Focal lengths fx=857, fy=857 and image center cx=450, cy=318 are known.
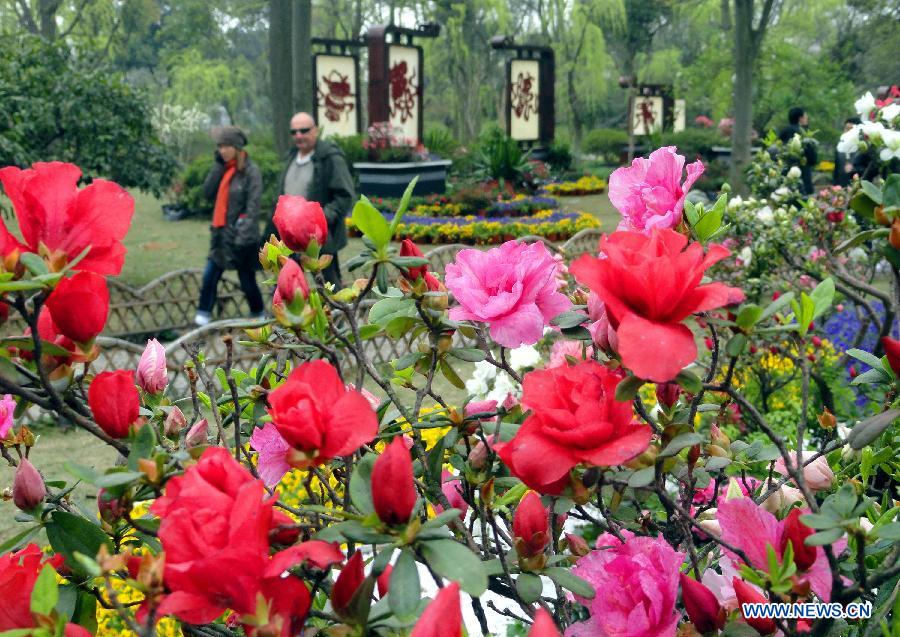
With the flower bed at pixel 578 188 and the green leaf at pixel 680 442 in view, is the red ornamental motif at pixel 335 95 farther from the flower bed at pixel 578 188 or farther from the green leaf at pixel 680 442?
the green leaf at pixel 680 442

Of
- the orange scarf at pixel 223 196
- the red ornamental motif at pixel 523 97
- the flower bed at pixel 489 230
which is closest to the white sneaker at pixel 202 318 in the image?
the orange scarf at pixel 223 196

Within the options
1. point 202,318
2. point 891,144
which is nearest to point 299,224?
point 891,144

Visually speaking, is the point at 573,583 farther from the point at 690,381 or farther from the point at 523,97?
the point at 523,97

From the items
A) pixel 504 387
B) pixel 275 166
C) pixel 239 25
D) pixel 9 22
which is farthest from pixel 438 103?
pixel 504 387

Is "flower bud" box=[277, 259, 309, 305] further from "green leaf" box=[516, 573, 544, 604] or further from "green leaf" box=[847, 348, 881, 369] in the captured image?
"green leaf" box=[847, 348, 881, 369]

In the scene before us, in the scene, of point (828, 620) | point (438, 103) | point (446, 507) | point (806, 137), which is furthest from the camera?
point (438, 103)

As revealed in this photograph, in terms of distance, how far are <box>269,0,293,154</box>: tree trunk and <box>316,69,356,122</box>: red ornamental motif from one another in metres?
6.38

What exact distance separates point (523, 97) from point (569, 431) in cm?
1987

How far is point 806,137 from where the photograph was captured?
5164 mm

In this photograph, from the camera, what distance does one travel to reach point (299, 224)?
2.94 ft

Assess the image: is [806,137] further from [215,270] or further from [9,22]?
[9,22]

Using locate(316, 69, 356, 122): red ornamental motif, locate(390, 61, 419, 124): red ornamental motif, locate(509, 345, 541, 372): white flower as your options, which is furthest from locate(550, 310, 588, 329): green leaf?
locate(316, 69, 356, 122): red ornamental motif

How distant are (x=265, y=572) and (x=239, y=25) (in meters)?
40.3

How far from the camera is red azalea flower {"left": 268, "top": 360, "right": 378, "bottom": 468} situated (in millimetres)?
655
